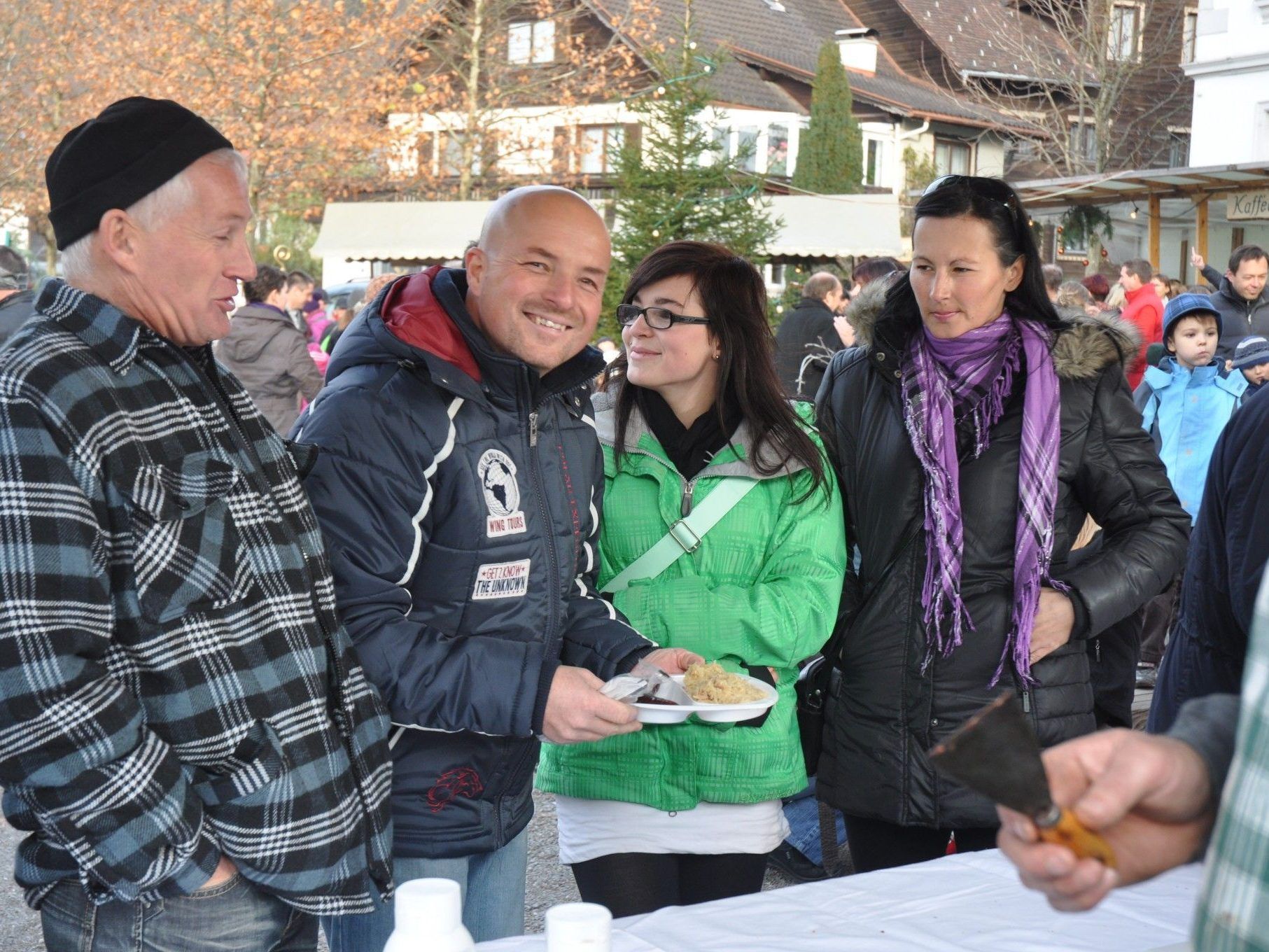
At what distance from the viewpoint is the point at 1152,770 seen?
1044mm

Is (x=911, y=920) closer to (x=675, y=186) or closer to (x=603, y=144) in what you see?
(x=675, y=186)

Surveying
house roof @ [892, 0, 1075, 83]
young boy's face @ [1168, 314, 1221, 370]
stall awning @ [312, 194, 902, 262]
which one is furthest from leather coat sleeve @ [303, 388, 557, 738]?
house roof @ [892, 0, 1075, 83]

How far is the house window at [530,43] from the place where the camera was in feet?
64.9

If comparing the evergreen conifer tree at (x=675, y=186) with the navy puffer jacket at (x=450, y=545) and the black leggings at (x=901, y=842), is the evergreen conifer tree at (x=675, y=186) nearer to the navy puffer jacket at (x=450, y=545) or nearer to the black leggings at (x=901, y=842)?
the black leggings at (x=901, y=842)

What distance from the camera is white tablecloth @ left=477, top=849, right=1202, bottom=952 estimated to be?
1927 millimetres

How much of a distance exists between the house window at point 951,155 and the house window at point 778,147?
469cm

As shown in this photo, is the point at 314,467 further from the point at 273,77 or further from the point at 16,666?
the point at 273,77

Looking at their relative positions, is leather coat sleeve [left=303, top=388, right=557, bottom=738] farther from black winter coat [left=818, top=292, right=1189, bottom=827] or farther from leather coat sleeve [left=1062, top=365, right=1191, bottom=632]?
leather coat sleeve [left=1062, top=365, right=1191, bottom=632]

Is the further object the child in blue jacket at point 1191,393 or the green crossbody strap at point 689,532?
the child in blue jacket at point 1191,393

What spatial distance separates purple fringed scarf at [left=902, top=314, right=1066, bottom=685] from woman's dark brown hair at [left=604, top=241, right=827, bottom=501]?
0.26 m

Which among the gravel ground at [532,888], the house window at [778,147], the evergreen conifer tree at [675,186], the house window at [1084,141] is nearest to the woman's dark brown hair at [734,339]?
the gravel ground at [532,888]

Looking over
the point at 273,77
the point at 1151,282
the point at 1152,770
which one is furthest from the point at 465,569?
the point at 273,77

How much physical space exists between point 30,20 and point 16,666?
1879 cm

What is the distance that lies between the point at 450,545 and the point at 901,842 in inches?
52.6
